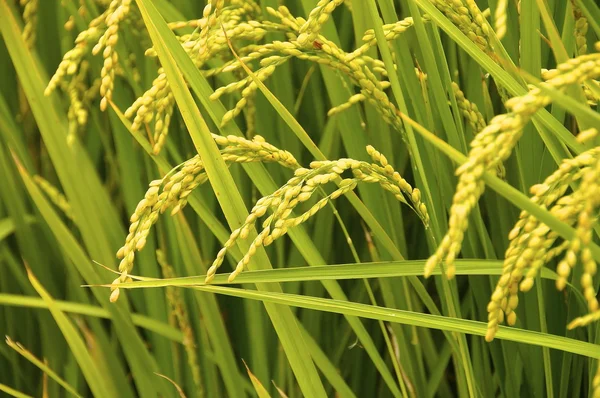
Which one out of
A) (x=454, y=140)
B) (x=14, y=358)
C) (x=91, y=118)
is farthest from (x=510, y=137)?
(x=14, y=358)

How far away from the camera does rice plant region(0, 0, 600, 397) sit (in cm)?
105

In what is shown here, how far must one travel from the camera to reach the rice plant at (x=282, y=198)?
1.05 metres

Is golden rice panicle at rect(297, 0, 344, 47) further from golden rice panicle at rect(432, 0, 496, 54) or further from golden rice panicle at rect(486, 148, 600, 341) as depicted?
golden rice panicle at rect(486, 148, 600, 341)

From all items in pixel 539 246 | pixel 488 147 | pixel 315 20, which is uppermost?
pixel 315 20

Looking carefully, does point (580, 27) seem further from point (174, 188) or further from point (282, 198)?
point (174, 188)

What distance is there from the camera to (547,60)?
1.46 meters

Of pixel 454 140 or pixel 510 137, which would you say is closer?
pixel 510 137

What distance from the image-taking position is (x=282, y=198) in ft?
3.90

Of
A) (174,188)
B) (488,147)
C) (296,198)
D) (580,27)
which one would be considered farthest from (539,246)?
(580,27)

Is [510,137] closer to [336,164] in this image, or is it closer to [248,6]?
[336,164]

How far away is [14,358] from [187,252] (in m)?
0.54

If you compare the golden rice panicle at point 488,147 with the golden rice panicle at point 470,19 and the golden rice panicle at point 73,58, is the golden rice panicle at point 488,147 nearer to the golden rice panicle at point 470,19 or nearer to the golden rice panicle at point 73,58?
the golden rice panicle at point 470,19

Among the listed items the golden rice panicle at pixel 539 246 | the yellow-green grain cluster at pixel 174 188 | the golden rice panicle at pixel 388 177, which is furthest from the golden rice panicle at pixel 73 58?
the golden rice panicle at pixel 539 246

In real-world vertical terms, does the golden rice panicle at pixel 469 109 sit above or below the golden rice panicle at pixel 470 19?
below
